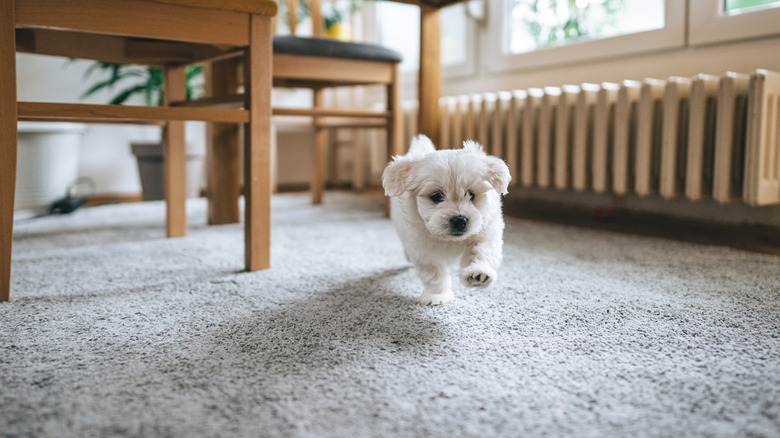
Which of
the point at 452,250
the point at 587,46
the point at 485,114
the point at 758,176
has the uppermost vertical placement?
the point at 587,46

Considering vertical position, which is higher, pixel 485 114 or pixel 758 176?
pixel 485 114

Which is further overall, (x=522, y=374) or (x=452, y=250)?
(x=452, y=250)

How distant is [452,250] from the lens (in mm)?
1043

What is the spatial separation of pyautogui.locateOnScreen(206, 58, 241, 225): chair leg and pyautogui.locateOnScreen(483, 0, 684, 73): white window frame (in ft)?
4.41

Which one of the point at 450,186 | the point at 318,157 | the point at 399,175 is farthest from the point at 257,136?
the point at 318,157

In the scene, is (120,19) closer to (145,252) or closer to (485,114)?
(145,252)

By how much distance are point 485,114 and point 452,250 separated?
4.86 feet

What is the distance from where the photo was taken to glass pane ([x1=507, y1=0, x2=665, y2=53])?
6.88ft

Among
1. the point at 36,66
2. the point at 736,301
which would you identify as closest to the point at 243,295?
the point at 736,301

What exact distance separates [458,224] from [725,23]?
1.46 m

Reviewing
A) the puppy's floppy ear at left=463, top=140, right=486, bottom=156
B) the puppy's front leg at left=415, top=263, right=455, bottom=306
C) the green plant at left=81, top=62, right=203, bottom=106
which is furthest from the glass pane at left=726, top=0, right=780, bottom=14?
the green plant at left=81, top=62, right=203, bottom=106

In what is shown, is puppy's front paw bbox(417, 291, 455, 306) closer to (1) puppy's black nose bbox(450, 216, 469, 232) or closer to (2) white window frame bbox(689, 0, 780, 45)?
(1) puppy's black nose bbox(450, 216, 469, 232)

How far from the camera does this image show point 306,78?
1.92 meters

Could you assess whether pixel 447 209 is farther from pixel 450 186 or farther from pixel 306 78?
pixel 306 78
